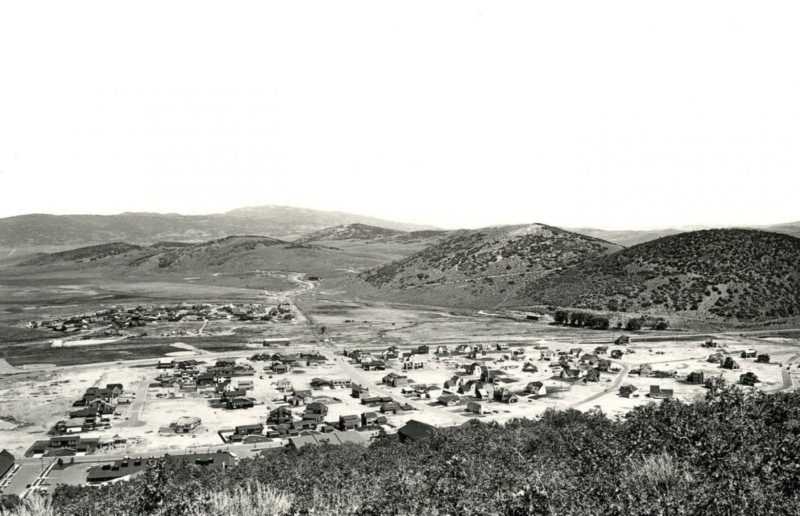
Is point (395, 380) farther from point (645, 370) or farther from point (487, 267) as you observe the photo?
point (487, 267)

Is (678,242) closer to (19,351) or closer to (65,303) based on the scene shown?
(19,351)

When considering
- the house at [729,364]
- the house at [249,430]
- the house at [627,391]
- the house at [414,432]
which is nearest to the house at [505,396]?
the house at [627,391]

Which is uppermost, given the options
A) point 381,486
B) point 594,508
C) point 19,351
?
point 594,508

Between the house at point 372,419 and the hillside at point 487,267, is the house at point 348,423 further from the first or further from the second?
the hillside at point 487,267

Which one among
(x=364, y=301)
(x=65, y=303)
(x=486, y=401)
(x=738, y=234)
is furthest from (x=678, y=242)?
(x=65, y=303)

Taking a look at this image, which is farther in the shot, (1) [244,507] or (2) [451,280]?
(2) [451,280]

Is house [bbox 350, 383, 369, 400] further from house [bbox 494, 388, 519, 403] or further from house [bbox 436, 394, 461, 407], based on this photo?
house [bbox 494, 388, 519, 403]
